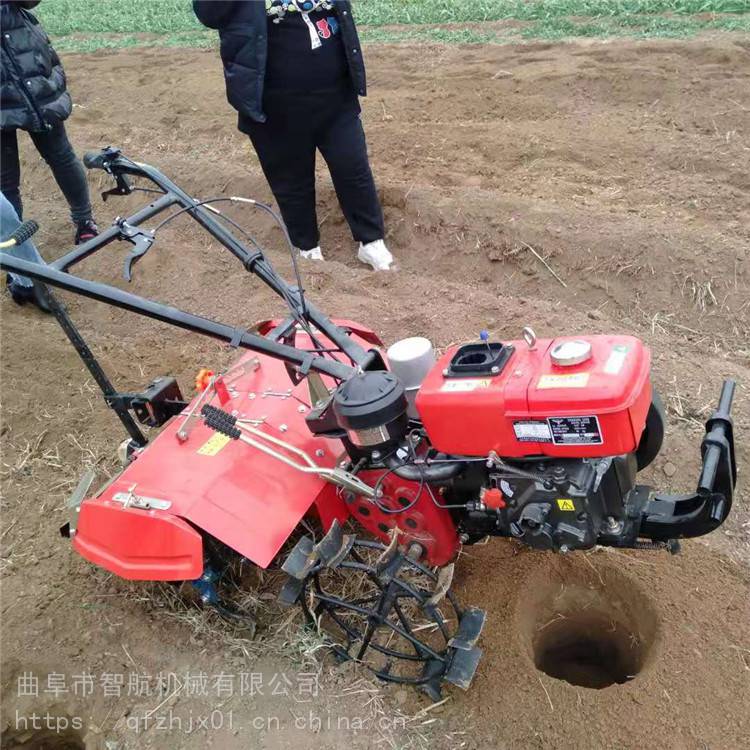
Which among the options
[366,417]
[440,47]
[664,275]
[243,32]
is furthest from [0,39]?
[440,47]

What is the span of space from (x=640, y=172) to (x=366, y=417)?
3.86 m

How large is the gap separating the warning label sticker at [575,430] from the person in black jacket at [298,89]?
2744mm

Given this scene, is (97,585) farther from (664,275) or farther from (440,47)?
(440,47)

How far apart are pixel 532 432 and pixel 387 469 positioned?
438 millimetres

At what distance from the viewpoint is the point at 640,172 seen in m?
5.10

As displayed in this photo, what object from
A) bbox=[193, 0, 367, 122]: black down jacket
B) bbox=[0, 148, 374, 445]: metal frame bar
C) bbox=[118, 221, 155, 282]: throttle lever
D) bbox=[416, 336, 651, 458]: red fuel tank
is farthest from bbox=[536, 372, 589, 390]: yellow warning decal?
bbox=[193, 0, 367, 122]: black down jacket

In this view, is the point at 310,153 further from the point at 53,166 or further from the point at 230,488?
the point at 230,488

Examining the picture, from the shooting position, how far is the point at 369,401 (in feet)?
6.54

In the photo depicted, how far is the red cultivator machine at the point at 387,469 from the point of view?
1.92 metres

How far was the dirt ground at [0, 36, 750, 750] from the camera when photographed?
7.45ft

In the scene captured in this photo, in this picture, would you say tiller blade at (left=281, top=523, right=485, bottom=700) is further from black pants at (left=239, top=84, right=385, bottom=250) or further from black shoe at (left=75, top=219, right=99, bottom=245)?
black shoe at (left=75, top=219, right=99, bottom=245)

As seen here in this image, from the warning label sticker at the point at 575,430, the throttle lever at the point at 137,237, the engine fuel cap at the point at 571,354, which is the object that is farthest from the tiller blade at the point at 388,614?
the throttle lever at the point at 137,237

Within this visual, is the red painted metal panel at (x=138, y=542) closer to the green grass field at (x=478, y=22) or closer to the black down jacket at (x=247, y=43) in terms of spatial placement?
the black down jacket at (x=247, y=43)

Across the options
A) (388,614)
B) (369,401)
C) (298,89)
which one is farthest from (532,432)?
(298,89)
